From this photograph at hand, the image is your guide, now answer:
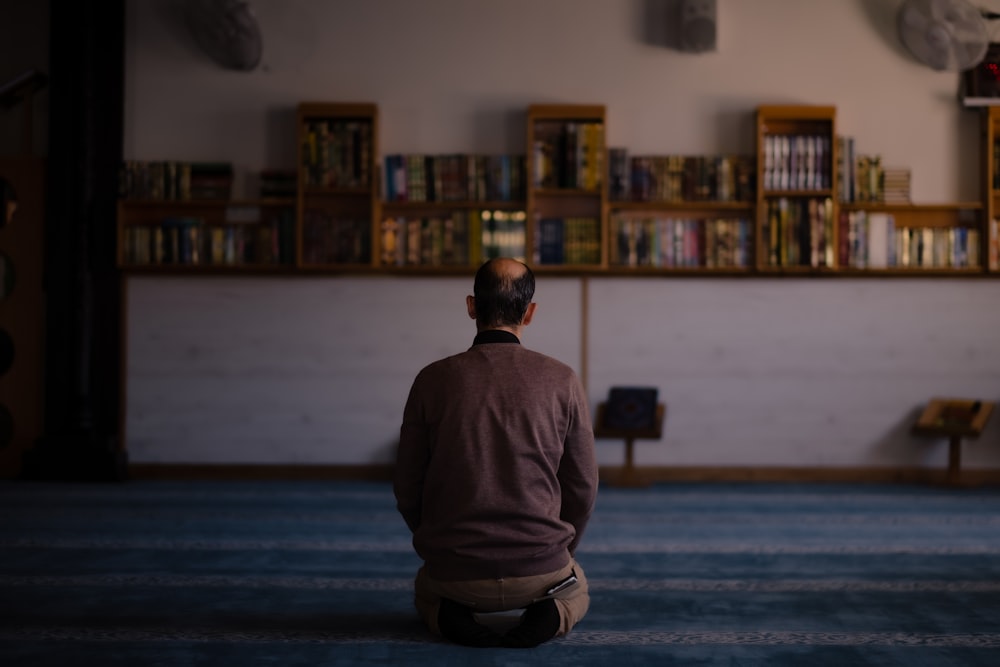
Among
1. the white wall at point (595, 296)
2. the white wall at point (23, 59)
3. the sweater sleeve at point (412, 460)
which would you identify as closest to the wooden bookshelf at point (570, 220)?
the white wall at point (595, 296)

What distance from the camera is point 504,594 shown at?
233cm

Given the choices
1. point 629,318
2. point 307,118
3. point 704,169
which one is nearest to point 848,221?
point 704,169

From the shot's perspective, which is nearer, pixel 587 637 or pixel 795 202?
pixel 587 637

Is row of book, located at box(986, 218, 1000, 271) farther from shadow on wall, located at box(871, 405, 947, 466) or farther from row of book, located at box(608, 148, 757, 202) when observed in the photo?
row of book, located at box(608, 148, 757, 202)

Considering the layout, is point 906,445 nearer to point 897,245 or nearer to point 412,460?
point 897,245

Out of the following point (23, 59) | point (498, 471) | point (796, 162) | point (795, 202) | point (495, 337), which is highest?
point (23, 59)

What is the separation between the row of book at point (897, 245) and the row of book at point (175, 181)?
3362 mm

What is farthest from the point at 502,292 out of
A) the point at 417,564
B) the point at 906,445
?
the point at 906,445

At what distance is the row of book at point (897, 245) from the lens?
5.56m

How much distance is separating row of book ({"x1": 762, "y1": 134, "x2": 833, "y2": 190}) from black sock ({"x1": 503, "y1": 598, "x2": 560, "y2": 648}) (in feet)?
12.0

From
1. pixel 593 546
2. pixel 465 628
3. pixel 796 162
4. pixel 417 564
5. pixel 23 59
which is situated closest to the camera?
pixel 465 628

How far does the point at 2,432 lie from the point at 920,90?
17.8ft

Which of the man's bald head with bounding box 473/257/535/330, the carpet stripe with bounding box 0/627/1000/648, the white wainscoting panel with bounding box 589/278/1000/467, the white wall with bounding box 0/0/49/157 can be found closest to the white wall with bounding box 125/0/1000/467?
the white wainscoting panel with bounding box 589/278/1000/467

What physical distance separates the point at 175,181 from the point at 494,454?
12.7 ft
